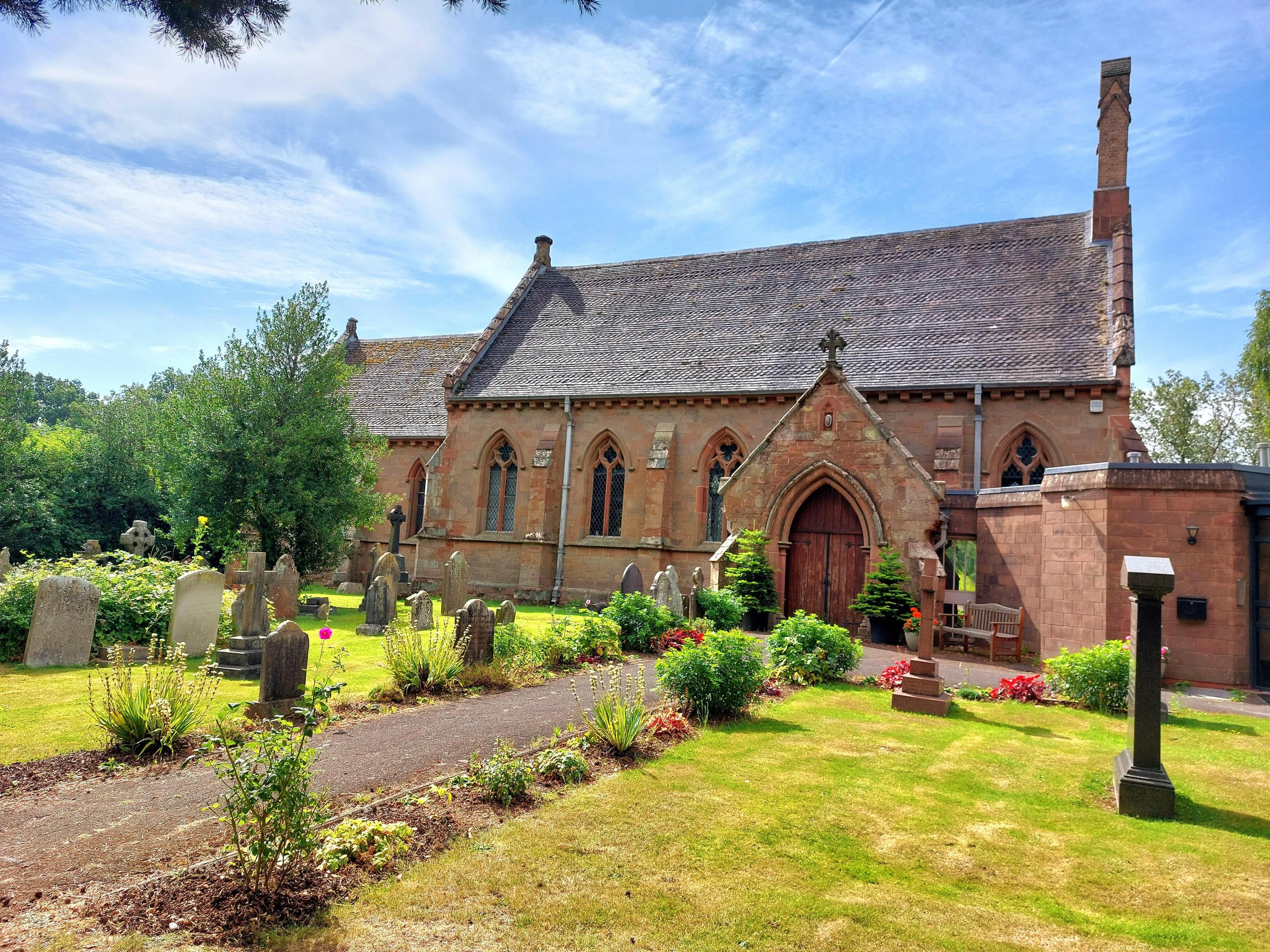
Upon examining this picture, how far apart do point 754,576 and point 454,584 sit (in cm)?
726

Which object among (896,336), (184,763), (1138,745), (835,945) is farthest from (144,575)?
(896,336)

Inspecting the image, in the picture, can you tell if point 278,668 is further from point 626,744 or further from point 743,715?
point 743,715

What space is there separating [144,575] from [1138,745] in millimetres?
14280

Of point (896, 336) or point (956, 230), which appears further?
point (956, 230)

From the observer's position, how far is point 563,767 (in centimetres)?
681

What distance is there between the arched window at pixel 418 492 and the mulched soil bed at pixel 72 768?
22.6m

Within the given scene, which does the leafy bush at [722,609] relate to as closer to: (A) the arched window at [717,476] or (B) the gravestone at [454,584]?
(B) the gravestone at [454,584]

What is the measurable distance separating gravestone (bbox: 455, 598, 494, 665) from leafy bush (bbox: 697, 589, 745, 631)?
561cm

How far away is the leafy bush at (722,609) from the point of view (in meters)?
15.7

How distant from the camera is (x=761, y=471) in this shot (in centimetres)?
1877

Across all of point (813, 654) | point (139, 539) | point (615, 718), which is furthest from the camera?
point (139, 539)

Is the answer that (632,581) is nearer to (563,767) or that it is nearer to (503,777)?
(563,767)

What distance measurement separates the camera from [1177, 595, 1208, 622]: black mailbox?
12.8 meters

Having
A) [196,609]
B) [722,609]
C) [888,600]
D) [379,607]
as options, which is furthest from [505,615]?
[888,600]
